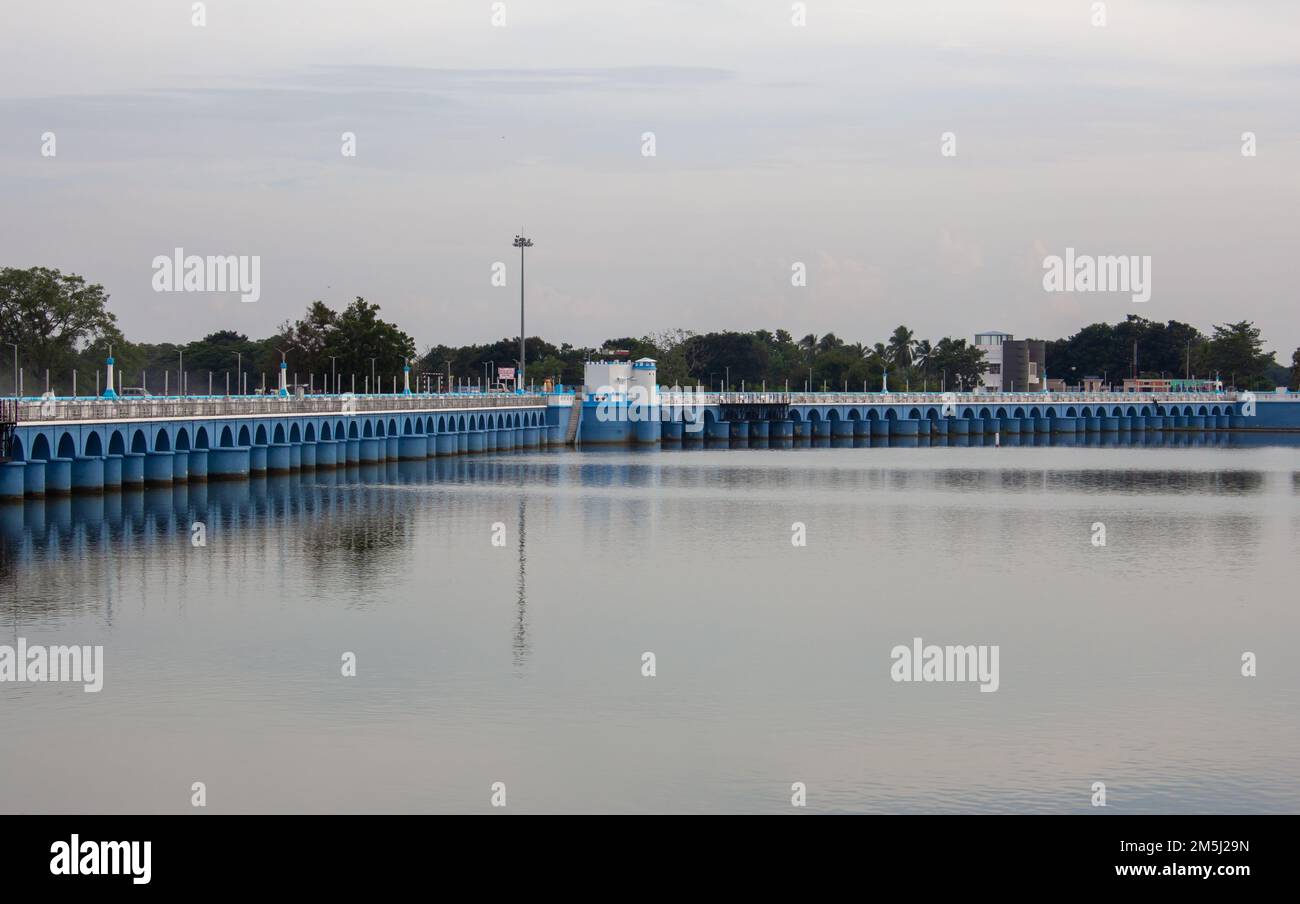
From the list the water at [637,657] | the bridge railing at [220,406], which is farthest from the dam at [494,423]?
the water at [637,657]

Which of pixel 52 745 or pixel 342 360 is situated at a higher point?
pixel 342 360

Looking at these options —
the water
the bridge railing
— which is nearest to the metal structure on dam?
the bridge railing

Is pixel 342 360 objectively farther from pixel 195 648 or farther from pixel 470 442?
pixel 195 648

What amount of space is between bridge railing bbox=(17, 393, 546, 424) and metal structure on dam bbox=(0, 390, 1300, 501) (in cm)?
8

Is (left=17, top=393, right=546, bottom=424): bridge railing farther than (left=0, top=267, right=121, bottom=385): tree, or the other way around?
(left=0, top=267, right=121, bottom=385): tree

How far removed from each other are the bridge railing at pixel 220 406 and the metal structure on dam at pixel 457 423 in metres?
0.08

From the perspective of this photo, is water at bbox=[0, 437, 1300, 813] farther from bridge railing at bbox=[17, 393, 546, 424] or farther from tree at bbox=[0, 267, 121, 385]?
tree at bbox=[0, 267, 121, 385]

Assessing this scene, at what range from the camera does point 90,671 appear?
31250 millimetres

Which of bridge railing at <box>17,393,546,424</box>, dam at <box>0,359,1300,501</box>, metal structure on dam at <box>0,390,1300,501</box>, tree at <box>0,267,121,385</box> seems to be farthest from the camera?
tree at <box>0,267,121,385</box>

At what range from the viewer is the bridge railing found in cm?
5773

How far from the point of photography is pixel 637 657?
33312 mm

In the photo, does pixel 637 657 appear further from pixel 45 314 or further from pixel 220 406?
pixel 45 314

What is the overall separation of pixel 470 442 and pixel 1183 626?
253ft
